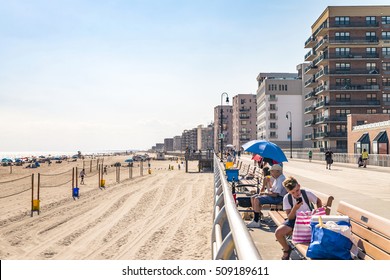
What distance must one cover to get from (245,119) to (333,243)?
14273cm

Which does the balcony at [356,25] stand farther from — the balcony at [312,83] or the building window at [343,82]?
the balcony at [312,83]

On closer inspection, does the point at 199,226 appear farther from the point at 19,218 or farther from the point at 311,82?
the point at 311,82

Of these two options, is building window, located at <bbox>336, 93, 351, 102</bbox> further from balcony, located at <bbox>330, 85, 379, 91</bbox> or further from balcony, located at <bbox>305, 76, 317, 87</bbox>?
balcony, located at <bbox>305, 76, 317, 87</bbox>

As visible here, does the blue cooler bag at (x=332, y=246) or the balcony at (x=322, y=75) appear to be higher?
the balcony at (x=322, y=75)

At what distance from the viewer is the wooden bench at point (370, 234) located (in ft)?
14.4

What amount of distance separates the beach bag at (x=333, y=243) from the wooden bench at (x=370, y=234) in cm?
26

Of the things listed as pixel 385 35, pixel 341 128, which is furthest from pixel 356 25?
pixel 341 128

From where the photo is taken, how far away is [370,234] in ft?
15.8

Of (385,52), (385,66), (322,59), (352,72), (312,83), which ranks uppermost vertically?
(385,52)

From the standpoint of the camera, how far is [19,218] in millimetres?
18672

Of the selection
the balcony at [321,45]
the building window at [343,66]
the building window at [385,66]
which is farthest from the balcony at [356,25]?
the building window at [385,66]

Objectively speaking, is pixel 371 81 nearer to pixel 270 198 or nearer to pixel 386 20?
pixel 386 20

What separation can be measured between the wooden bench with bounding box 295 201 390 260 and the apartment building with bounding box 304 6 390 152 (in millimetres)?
64989
